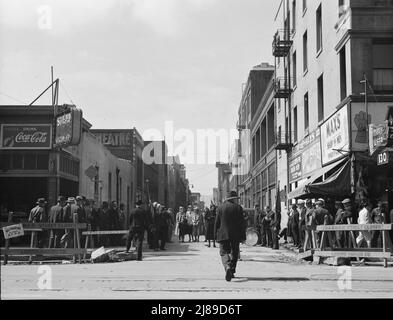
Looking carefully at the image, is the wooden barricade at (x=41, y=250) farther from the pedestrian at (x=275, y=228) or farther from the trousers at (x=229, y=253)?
the pedestrian at (x=275, y=228)

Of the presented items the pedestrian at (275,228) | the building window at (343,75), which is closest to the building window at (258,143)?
the pedestrian at (275,228)

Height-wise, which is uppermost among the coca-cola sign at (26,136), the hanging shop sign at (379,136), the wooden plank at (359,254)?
the coca-cola sign at (26,136)

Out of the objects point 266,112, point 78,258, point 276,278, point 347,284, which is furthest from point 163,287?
point 266,112

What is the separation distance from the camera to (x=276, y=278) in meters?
12.0

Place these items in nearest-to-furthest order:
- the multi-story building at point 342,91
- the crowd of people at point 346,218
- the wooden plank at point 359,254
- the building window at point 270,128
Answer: the wooden plank at point 359,254
the crowd of people at point 346,218
the multi-story building at point 342,91
the building window at point 270,128

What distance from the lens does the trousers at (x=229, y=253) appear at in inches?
455

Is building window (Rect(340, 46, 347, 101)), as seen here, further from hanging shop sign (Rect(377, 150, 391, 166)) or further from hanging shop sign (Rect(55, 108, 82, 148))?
hanging shop sign (Rect(55, 108, 82, 148))

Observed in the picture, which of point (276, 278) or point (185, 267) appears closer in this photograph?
point (276, 278)

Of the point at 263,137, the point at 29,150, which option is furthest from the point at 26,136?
the point at 263,137

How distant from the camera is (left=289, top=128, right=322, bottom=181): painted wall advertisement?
25.6 meters

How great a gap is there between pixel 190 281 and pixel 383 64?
13.6 metres

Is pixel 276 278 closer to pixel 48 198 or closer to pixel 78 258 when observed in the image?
pixel 78 258

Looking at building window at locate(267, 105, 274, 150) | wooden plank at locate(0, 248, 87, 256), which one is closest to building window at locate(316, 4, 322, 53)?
wooden plank at locate(0, 248, 87, 256)
